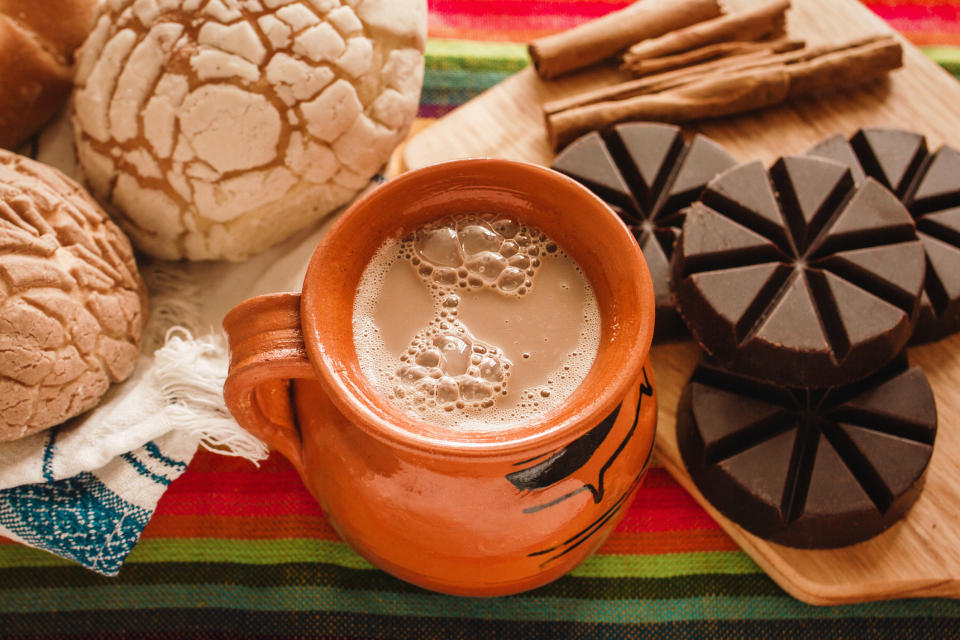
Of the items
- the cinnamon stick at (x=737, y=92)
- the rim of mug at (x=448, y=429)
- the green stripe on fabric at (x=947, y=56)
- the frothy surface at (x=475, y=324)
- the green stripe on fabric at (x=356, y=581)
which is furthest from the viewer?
the green stripe on fabric at (x=947, y=56)

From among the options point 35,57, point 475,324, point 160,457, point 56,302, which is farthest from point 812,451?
point 35,57

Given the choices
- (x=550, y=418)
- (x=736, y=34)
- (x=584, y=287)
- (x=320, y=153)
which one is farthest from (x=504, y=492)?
(x=736, y=34)

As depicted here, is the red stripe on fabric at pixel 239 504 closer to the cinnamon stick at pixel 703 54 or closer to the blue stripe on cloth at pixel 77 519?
the blue stripe on cloth at pixel 77 519

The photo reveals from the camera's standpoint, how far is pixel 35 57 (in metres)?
1.14

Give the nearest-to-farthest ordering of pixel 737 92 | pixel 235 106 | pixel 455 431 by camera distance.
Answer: pixel 455 431 → pixel 235 106 → pixel 737 92

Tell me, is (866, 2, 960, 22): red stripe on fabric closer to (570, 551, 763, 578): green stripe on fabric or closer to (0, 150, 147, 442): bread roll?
(570, 551, 763, 578): green stripe on fabric

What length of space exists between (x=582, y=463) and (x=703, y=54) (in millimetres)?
919

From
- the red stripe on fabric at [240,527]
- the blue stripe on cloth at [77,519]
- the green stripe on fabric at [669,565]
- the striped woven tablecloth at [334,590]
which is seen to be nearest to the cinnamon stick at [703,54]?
the striped woven tablecloth at [334,590]

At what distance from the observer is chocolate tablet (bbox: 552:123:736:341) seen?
119 centimetres

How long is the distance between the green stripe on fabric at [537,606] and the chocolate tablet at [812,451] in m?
0.12

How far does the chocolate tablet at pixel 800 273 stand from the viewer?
1.03 m

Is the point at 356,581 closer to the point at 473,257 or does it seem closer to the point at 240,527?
the point at 240,527

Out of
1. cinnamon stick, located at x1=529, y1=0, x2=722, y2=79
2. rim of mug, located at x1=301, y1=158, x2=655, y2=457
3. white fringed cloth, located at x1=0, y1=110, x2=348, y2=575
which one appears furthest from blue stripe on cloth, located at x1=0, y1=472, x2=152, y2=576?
cinnamon stick, located at x1=529, y1=0, x2=722, y2=79

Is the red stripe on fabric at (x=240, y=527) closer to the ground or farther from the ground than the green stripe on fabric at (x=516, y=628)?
farther from the ground
